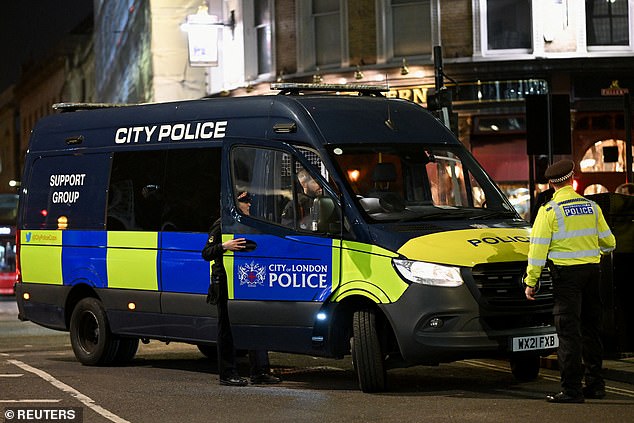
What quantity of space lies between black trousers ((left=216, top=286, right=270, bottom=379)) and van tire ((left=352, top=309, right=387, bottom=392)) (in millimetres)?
1393

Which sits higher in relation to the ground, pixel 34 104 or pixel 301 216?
pixel 34 104

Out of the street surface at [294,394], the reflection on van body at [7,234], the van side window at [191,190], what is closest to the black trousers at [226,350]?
the street surface at [294,394]

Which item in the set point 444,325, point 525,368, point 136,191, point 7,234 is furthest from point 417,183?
point 7,234

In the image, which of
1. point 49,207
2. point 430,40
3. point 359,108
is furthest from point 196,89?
point 359,108

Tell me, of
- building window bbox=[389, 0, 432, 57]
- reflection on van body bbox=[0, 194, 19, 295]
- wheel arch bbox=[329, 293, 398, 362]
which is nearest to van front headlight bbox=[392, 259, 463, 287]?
wheel arch bbox=[329, 293, 398, 362]

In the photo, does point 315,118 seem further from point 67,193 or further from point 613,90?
point 613,90

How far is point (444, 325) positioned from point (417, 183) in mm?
1694

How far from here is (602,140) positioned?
28.1 metres

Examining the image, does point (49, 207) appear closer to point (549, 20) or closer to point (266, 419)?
point (266, 419)

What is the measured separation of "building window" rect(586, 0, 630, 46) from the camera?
27922mm

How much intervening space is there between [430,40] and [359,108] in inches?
617

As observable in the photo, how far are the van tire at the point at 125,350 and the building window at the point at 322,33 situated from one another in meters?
15.1

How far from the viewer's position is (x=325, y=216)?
1246cm

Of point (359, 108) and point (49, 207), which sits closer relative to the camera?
point (359, 108)
